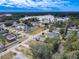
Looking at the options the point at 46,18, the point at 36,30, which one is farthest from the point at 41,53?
the point at 46,18

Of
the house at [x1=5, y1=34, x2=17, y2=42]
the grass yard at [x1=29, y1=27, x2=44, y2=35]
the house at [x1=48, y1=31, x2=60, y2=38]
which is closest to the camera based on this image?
the house at [x1=5, y1=34, x2=17, y2=42]

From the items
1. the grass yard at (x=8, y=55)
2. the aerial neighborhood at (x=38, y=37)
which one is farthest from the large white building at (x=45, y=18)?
the grass yard at (x=8, y=55)

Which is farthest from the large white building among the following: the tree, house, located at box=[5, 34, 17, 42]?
the tree

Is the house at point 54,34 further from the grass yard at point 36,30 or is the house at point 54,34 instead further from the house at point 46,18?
the house at point 46,18

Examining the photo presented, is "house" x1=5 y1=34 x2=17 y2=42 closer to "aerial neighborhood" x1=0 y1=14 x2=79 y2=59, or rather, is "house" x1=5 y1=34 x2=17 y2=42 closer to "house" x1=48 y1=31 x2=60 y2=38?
"aerial neighborhood" x1=0 y1=14 x2=79 y2=59

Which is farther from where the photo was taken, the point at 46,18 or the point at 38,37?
the point at 46,18

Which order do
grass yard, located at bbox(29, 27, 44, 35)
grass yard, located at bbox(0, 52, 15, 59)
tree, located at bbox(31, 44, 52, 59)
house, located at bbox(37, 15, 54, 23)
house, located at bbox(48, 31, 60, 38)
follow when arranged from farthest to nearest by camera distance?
house, located at bbox(37, 15, 54, 23), grass yard, located at bbox(29, 27, 44, 35), house, located at bbox(48, 31, 60, 38), grass yard, located at bbox(0, 52, 15, 59), tree, located at bbox(31, 44, 52, 59)

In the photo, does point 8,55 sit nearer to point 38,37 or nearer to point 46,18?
point 38,37

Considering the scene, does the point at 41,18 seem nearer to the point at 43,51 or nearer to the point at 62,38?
the point at 62,38

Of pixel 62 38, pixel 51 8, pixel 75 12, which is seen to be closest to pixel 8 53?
pixel 62 38
